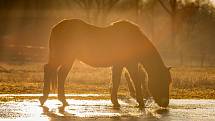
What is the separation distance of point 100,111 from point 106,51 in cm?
249

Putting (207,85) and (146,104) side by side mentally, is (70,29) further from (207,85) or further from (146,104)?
(207,85)

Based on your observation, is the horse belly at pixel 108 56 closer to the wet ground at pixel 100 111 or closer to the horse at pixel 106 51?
the horse at pixel 106 51

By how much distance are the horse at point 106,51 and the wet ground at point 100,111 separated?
0.65 m

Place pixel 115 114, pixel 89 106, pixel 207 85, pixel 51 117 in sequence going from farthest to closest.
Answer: pixel 207 85 → pixel 89 106 → pixel 115 114 → pixel 51 117

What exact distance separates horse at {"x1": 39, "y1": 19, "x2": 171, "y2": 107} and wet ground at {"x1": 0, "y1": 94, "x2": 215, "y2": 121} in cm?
65

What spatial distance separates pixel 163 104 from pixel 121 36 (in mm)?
2061

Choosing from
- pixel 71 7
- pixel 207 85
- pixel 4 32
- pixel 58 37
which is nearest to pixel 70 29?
pixel 58 37

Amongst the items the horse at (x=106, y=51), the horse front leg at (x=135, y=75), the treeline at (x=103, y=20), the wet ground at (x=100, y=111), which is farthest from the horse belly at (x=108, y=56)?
the treeline at (x=103, y=20)

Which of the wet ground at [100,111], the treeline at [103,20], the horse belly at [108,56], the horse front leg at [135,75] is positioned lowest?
the wet ground at [100,111]

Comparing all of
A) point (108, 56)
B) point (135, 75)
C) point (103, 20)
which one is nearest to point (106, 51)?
point (108, 56)

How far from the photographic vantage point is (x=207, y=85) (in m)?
27.0

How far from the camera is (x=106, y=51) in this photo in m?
15.7

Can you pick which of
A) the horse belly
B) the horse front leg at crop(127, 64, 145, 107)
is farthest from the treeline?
the horse front leg at crop(127, 64, 145, 107)

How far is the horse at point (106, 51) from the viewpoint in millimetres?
15406
